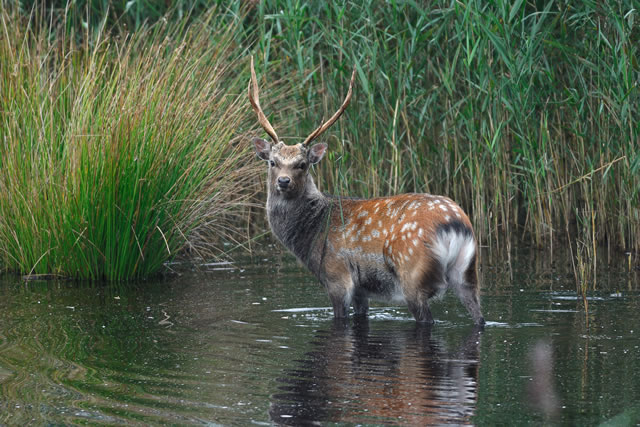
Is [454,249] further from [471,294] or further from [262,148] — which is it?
[262,148]

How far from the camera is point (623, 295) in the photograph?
7461 millimetres

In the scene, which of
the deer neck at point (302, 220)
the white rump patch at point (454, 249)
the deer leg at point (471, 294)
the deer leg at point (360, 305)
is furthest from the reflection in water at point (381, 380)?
the deer neck at point (302, 220)

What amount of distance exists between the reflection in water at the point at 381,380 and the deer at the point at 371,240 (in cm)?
30

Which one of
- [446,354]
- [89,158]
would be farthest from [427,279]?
[89,158]

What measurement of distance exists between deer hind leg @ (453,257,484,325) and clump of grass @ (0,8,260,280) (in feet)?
7.43

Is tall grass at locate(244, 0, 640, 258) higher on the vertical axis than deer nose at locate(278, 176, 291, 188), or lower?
higher

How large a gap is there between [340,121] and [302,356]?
432cm

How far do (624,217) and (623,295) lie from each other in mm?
1968

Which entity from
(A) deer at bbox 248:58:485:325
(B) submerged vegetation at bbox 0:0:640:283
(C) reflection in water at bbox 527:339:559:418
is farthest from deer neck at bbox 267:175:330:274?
(C) reflection in water at bbox 527:339:559:418

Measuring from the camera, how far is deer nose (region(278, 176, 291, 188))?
7.14 m

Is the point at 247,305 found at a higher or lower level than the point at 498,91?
lower

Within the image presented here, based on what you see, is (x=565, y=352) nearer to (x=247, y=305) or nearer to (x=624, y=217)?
(x=247, y=305)

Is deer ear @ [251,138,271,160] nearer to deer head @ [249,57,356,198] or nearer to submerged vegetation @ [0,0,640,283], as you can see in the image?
deer head @ [249,57,356,198]

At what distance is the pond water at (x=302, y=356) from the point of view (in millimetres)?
4625
